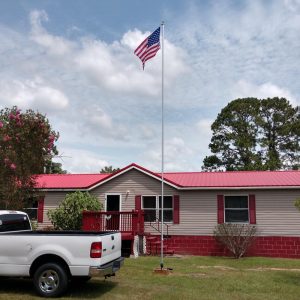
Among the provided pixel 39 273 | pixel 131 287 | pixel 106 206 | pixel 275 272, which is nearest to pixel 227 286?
pixel 131 287

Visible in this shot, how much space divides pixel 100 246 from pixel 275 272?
6.88m

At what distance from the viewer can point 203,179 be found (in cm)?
2112

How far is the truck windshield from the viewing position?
9.70 m

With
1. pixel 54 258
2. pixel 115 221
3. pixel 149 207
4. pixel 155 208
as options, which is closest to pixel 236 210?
pixel 155 208

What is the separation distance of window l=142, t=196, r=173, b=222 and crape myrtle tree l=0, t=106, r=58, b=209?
6199mm

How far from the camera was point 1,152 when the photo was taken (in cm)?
1536

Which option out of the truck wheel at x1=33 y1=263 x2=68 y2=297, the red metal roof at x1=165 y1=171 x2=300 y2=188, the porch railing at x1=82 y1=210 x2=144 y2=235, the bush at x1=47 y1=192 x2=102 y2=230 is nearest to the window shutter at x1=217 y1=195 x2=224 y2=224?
the red metal roof at x1=165 y1=171 x2=300 y2=188

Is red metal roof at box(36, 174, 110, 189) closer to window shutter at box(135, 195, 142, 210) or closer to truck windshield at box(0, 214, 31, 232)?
window shutter at box(135, 195, 142, 210)

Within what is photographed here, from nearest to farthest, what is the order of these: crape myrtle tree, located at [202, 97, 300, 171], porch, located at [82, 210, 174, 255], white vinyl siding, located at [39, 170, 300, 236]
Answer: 1. porch, located at [82, 210, 174, 255]
2. white vinyl siding, located at [39, 170, 300, 236]
3. crape myrtle tree, located at [202, 97, 300, 171]

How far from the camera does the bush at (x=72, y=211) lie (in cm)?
1911

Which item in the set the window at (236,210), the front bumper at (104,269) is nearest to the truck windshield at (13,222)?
the front bumper at (104,269)

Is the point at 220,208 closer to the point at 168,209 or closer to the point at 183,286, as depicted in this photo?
the point at 168,209

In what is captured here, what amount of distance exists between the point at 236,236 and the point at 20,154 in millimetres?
9547

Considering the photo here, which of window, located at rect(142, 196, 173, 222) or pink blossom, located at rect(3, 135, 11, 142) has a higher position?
pink blossom, located at rect(3, 135, 11, 142)
